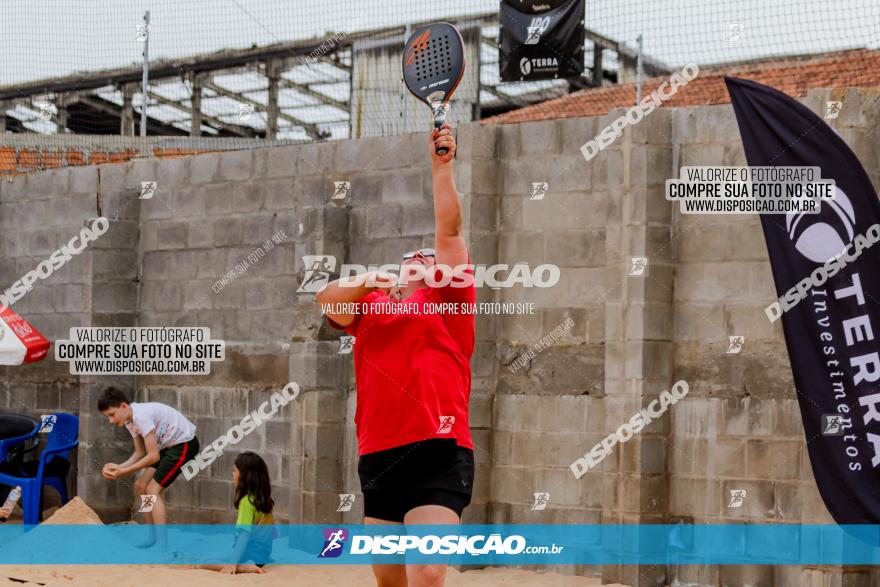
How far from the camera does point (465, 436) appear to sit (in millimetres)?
5570

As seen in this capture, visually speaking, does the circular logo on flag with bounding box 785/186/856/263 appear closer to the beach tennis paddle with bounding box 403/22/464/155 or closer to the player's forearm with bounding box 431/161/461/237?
the beach tennis paddle with bounding box 403/22/464/155

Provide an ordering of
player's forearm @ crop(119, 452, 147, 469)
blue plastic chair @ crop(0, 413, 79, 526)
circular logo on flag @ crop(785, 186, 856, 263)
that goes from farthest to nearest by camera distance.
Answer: blue plastic chair @ crop(0, 413, 79, 526) → player's forearm @ crop(119, 452, 147, 469) → circular logo on flag @ crop(785, 186, 856, 263)

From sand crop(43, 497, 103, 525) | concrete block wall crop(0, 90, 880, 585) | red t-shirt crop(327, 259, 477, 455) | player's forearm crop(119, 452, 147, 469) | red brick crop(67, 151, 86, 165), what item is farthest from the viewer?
red brick crop(67, 151, 86, 165)

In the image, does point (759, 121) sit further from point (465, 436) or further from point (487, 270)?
point (465, 436)

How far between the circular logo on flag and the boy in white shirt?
19.1ft

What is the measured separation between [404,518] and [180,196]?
7509 mm

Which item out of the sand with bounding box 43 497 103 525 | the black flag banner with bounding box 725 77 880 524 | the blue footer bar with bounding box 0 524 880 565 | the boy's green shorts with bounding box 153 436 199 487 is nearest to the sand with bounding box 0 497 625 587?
the blue footer bar with bounding box 0 524 880 565

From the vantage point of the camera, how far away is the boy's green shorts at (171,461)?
11.3 metres

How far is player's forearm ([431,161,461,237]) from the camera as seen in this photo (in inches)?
211

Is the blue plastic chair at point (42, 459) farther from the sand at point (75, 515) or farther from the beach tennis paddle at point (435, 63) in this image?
the beach tennis paddle at point (435, 63)

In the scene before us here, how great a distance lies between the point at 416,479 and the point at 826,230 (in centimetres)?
403

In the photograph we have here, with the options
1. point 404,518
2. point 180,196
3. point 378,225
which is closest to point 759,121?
point 378,225

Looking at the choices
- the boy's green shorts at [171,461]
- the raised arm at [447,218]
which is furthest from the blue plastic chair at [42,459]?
the raised arm at [447,218]

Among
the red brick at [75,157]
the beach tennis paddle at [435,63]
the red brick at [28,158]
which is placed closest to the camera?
the beach tennis paddle at [435,63]
